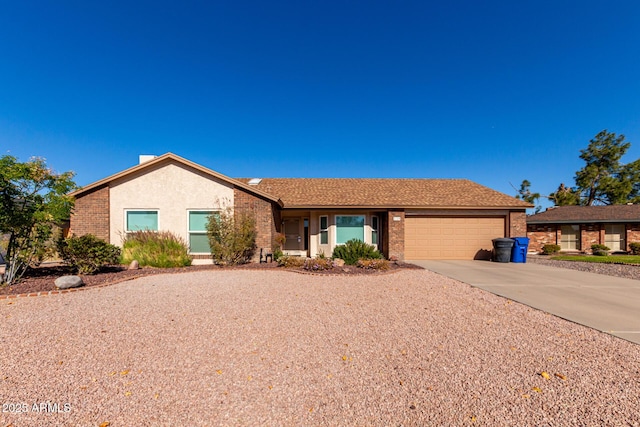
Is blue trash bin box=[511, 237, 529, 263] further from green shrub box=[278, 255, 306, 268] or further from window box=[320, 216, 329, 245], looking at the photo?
green shrub box=[278, 255, 306, 268]

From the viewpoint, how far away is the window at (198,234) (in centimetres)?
1124

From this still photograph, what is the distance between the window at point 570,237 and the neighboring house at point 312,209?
7.41 metres

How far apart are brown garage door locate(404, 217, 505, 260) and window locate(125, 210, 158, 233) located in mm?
11508

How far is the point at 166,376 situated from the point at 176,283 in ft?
16.4

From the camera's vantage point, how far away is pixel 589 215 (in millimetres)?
17938

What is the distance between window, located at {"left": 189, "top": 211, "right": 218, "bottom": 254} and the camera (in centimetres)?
1124

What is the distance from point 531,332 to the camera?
4.09m

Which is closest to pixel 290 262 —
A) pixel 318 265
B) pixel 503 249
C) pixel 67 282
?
pixel 318 265

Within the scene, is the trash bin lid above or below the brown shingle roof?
below

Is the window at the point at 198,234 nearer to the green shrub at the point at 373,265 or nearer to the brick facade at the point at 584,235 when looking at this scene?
the green shrub at the point at 373,265

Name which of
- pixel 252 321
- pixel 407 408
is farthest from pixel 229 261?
pixel 407 408

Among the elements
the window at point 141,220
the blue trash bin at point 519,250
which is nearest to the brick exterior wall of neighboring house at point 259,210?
the window at point 141,220

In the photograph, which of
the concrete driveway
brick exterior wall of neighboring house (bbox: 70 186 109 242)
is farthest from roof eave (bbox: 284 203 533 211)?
brick exterior wall of neighboring house (bbox: 70 186 109 242)

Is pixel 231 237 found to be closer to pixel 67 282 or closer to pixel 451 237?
pixel 67 282
